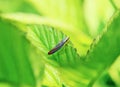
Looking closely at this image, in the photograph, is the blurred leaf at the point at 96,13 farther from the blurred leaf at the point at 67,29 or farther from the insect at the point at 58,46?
the insect at the point at 58,46

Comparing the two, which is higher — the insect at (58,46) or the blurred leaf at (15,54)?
the insect at (58,46)

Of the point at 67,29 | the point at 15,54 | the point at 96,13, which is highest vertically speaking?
the point at 96,13

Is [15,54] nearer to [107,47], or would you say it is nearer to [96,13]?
[107,47]

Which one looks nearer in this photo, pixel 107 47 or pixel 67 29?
pixel 107 47

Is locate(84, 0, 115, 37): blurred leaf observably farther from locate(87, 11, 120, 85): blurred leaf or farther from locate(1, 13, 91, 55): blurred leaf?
locate(87, 11, 120, 85): blurred leaf

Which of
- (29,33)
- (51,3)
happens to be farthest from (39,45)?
(51,3)

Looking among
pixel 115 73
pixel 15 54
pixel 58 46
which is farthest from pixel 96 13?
pixel 15 54

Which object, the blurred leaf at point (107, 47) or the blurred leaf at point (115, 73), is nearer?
the blurred leaf at point (107, 47)

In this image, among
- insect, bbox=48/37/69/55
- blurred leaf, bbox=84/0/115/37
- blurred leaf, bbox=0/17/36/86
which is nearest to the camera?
blurred leaf, bbox=0/17/36/86

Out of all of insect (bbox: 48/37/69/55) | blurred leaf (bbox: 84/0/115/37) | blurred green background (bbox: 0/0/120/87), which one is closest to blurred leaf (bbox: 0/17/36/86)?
blurred green background (bbox: 0/0/120/87)

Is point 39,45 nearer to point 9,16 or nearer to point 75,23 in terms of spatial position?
point 9,16

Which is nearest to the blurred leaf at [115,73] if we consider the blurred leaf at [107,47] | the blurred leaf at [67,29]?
the blurred leaf at [67,29]
